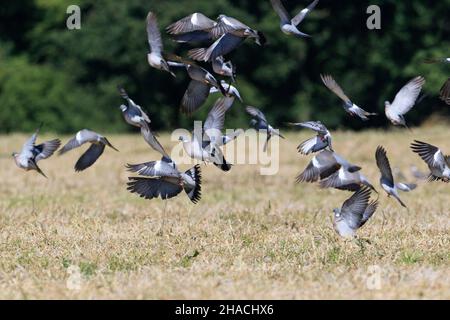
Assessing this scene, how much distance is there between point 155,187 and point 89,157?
29.4 inches

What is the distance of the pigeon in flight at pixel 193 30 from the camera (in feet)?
28.0

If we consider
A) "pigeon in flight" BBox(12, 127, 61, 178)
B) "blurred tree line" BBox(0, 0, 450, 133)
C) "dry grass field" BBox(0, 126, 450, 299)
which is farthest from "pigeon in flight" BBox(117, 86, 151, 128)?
"blurred tree line" BBox(0, 0, 450, 133)

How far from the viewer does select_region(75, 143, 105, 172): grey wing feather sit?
9289 mm

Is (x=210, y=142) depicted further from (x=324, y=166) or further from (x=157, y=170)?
(x=324, y=166)

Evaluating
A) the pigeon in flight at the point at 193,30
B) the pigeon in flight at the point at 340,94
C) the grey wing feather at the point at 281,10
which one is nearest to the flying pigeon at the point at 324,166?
the pigeon in flight at the point at 340,94

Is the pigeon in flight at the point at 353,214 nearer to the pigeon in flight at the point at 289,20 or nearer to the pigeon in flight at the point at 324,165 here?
the pigeon in flight at the point at 324,165

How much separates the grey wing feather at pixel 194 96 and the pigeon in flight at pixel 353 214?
1378 millimetres

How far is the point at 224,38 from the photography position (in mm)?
8562

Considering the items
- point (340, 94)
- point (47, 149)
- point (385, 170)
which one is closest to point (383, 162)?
point (385, 170)

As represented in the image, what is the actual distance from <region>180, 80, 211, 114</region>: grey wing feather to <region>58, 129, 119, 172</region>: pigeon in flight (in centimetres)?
72

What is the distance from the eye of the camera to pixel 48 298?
649 centimetres

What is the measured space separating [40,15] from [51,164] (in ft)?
79.7

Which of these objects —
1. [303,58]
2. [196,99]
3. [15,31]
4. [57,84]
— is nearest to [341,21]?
[303,58]
